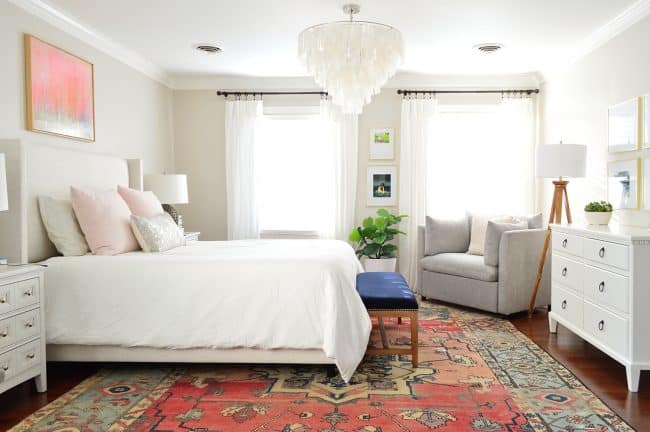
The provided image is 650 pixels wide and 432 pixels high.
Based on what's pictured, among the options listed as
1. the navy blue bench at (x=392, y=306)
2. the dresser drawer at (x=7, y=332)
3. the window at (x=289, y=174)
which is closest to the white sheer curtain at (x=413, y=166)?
the window at (x=289, y=174)

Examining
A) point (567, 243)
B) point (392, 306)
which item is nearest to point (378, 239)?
point (567, 243)

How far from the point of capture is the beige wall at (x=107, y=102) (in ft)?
11.3

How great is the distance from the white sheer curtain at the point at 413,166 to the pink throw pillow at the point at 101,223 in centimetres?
337

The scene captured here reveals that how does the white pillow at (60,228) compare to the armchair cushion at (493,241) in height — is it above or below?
above

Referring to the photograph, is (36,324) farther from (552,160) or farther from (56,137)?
(552,160)

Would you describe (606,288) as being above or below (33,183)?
below

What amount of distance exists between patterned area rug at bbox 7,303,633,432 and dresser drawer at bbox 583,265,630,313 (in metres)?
0.51

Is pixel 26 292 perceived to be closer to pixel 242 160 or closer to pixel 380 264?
pixel 242 160

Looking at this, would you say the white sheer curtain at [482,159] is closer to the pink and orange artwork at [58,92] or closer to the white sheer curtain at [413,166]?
the white sheer curtain at [413,166]

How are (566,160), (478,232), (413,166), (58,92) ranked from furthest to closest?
(413,166) → (478,232) → (566,160) → (58,92)

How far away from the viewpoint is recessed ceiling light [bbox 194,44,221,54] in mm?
4895

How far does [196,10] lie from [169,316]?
2339 mm

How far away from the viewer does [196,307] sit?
3014 mm

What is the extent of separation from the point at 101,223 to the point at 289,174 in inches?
120
